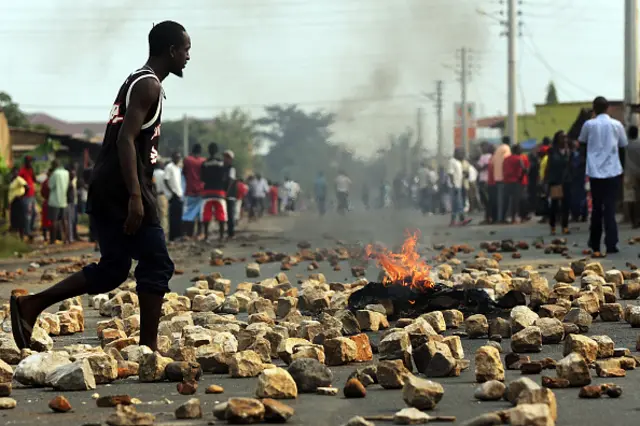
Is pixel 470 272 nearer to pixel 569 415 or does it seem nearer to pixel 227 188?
pixel 569 415

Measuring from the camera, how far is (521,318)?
739 cm

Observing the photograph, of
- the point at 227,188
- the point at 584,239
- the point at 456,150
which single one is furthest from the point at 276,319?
the point at 456,150

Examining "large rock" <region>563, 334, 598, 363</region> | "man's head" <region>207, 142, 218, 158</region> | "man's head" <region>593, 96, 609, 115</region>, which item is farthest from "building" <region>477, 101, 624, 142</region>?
"large rock" <region>563, 334, 598, 363</region>

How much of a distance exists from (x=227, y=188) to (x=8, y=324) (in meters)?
14.7

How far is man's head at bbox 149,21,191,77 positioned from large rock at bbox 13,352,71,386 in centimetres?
177

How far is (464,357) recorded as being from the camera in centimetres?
661

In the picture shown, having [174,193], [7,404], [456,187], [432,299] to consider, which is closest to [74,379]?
[7,404]

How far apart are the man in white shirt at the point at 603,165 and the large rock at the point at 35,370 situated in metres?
10.1

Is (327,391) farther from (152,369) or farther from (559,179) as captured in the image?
(559,179)

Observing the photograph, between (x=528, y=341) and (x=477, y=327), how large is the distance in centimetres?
81

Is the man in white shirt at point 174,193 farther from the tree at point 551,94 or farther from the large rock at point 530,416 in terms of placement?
the tree at point 551,94

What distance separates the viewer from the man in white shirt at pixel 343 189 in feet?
71.7

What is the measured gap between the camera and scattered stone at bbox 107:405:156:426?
4.54m

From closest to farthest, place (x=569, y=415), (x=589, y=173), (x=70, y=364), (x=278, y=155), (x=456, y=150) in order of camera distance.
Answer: (x=569, y=415), (x=70, y=364), (x=589, y=173), (x=456, y=150), (x=278, y=155)
